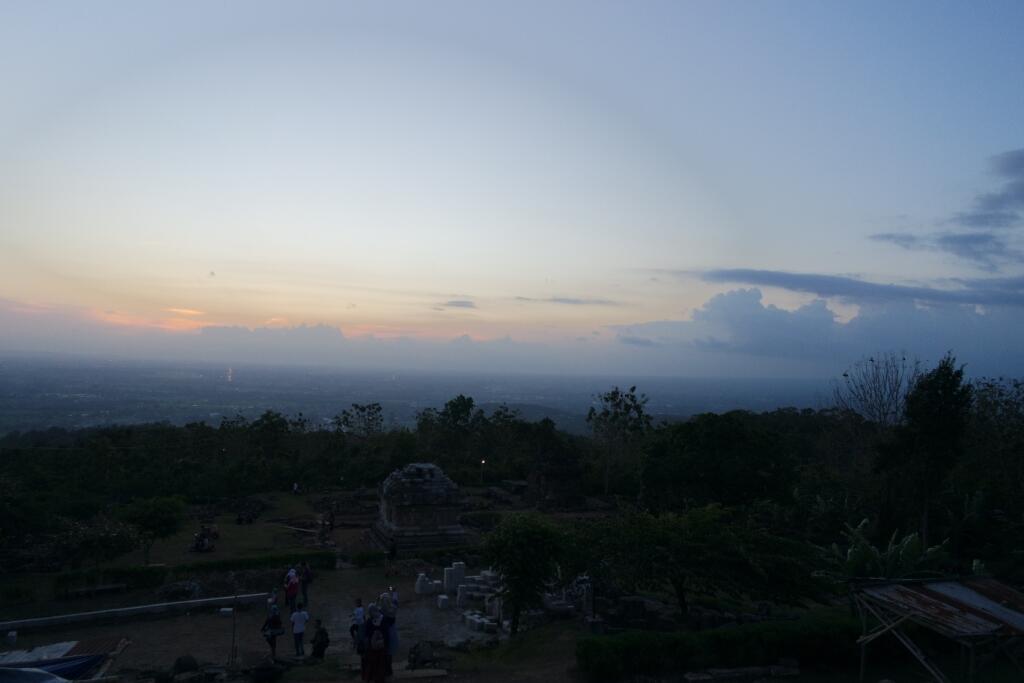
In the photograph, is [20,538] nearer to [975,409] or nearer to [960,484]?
[960,484]

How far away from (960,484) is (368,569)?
19.5 m

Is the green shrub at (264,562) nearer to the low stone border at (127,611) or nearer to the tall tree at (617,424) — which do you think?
the low stone border at (127,611)

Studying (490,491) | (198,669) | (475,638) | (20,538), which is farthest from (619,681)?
(490,491)

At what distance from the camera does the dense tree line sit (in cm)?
1886

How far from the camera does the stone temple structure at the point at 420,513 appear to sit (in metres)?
23.5

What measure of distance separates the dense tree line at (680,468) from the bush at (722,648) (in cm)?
128

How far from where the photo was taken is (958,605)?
377 inches

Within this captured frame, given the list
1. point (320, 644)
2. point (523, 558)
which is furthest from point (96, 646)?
point (523, 558)

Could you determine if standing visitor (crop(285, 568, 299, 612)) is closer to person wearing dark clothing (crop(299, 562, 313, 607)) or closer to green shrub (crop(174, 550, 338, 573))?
person wearing dark clothing (crop(299, 562, 313, 607))

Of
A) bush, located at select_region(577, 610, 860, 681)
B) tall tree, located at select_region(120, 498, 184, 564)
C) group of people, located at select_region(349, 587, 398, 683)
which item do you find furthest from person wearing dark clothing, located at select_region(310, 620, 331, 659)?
tall tree, located at select_region(120, 498, 184, 564)

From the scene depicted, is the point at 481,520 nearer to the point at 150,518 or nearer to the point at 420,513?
the point at 420,513

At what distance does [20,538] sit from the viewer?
68.7 ft

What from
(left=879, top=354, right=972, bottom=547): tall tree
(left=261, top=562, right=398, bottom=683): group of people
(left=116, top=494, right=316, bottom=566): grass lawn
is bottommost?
(left=116, top=494, right=316, bottom=566): grass lawn

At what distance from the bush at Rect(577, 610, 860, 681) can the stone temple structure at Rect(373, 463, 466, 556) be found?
12.3m
